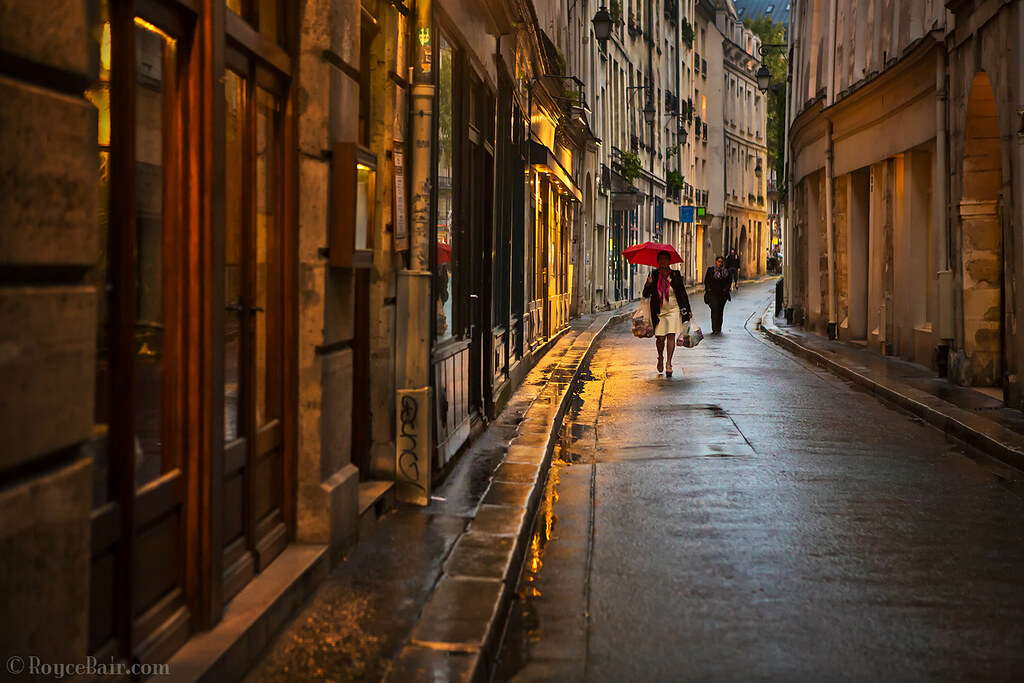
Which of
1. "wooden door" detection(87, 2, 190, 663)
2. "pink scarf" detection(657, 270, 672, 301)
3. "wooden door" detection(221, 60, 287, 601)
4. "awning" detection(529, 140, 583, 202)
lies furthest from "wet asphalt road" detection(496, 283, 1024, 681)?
"awning" detection(529, 140, 583, 202)

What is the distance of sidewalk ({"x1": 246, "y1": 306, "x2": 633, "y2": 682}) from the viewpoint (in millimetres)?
4414

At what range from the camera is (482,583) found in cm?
550

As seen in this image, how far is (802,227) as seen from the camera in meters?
29.3

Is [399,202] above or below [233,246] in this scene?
above

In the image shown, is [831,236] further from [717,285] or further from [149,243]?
[149,243]

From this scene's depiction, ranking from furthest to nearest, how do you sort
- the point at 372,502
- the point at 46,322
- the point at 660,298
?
1. the point at 660,298
2. the point at 372,502
3. the point at 46,322

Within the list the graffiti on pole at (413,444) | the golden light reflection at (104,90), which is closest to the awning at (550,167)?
the graffiti on pole at (413,444)

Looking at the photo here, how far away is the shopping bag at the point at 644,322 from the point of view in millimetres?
17609

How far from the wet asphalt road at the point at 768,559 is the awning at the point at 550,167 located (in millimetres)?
7244

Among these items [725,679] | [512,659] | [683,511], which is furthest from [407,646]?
[683,511]

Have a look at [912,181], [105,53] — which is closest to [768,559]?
[105,53]

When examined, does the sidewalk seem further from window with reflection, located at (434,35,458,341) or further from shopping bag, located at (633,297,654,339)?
shopping bag, located at (633,297,654,339)

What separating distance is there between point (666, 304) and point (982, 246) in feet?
14.6

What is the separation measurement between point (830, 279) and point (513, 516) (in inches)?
747
